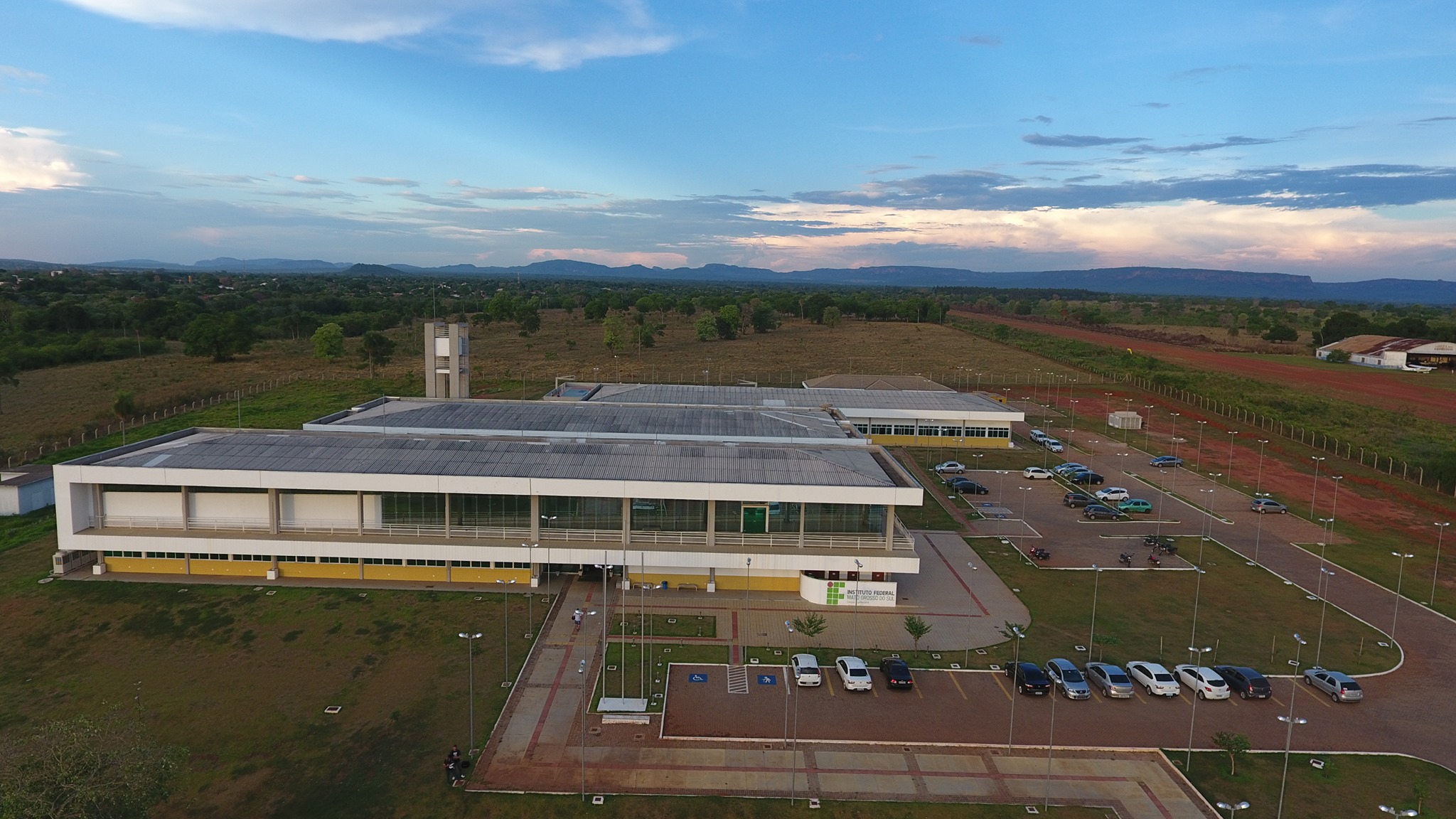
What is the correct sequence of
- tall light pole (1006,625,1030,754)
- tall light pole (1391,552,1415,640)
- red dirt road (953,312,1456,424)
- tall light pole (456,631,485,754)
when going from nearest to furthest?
tall light pole (456,631,485,754) → tall light pole (1006,625,1030,754) → tall light pole (1391,552,1415,640) → red dirt road (953,312,1456,424)

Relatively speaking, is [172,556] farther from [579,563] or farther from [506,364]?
[506,364]

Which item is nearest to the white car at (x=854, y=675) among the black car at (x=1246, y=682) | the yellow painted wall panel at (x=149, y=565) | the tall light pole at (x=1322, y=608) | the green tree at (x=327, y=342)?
the black car at (x=1246, y=682)

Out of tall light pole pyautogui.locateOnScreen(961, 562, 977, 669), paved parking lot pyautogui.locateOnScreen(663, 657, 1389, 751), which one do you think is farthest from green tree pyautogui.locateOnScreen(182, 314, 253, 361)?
tall light pole pyautogui.locateOnScreen(961, 562, 977, 669)

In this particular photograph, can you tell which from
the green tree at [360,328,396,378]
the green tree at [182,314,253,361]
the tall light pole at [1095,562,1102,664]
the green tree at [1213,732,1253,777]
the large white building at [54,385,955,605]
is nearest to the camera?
the green tree at [1213,732,1253,777]

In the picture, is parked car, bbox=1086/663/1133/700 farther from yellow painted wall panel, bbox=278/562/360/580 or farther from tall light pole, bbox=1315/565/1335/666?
yellow painted wall panel, bbox=278/562/360/580

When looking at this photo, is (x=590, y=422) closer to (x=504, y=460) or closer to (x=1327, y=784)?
(x=504, y=460)

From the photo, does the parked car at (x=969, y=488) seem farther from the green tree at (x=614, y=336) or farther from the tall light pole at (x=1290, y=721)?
the green tree at (x=614, y=336)
